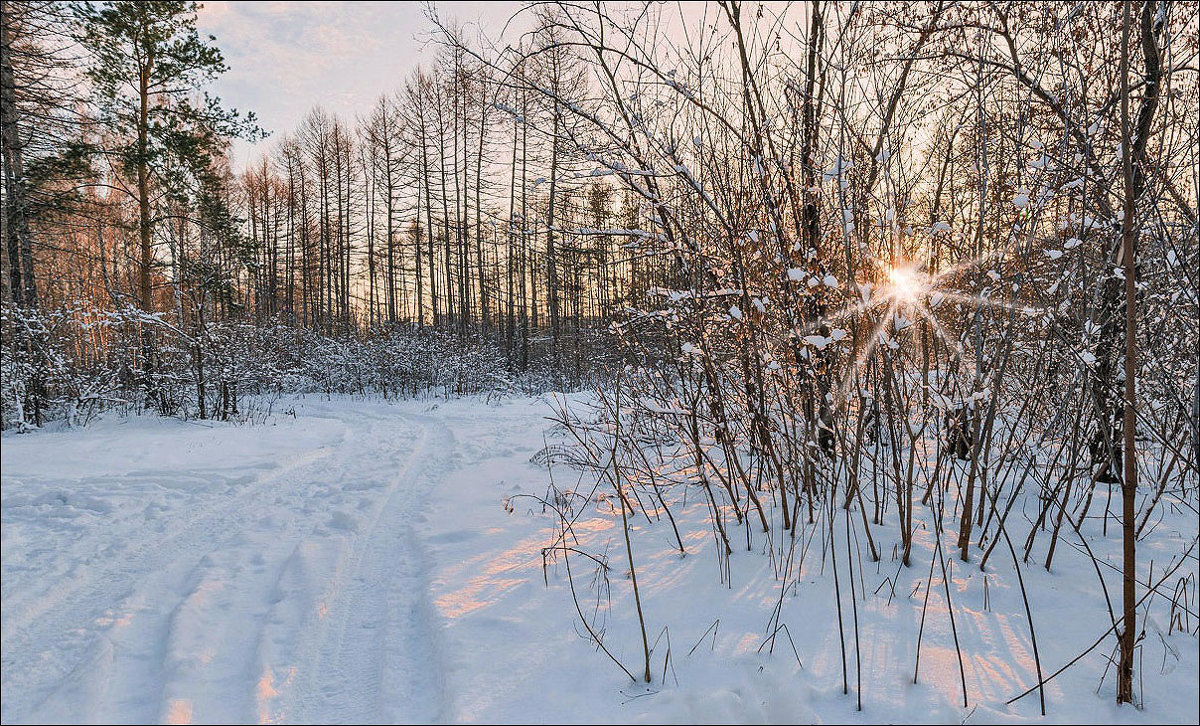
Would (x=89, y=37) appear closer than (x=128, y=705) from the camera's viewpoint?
No

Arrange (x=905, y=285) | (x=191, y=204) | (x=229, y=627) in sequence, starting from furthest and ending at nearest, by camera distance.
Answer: (x=191, y=204) < (x=905, y=285) < (x=229, y=627)

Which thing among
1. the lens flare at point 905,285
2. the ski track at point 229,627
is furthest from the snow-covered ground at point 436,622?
the lens flare at point 905,285

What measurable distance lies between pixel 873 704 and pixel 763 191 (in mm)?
2469

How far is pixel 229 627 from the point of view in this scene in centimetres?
215

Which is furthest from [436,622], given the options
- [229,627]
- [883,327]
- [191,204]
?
[191,204]

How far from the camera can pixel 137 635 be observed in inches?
73.5

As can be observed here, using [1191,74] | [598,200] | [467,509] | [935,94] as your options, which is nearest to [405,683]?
[467,509]

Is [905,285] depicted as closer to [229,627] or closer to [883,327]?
[883,327]

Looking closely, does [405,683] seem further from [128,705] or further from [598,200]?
[598,200]

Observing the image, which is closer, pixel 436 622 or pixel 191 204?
pixel 436 622

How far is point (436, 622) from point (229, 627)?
2.63 ft

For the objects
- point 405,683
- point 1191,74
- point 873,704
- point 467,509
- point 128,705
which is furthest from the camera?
point 467,509


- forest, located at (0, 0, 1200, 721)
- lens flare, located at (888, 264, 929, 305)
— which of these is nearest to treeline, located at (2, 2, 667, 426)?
forest, located at (0, 0, 1200, 721)

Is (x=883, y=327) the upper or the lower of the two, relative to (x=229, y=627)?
upper
